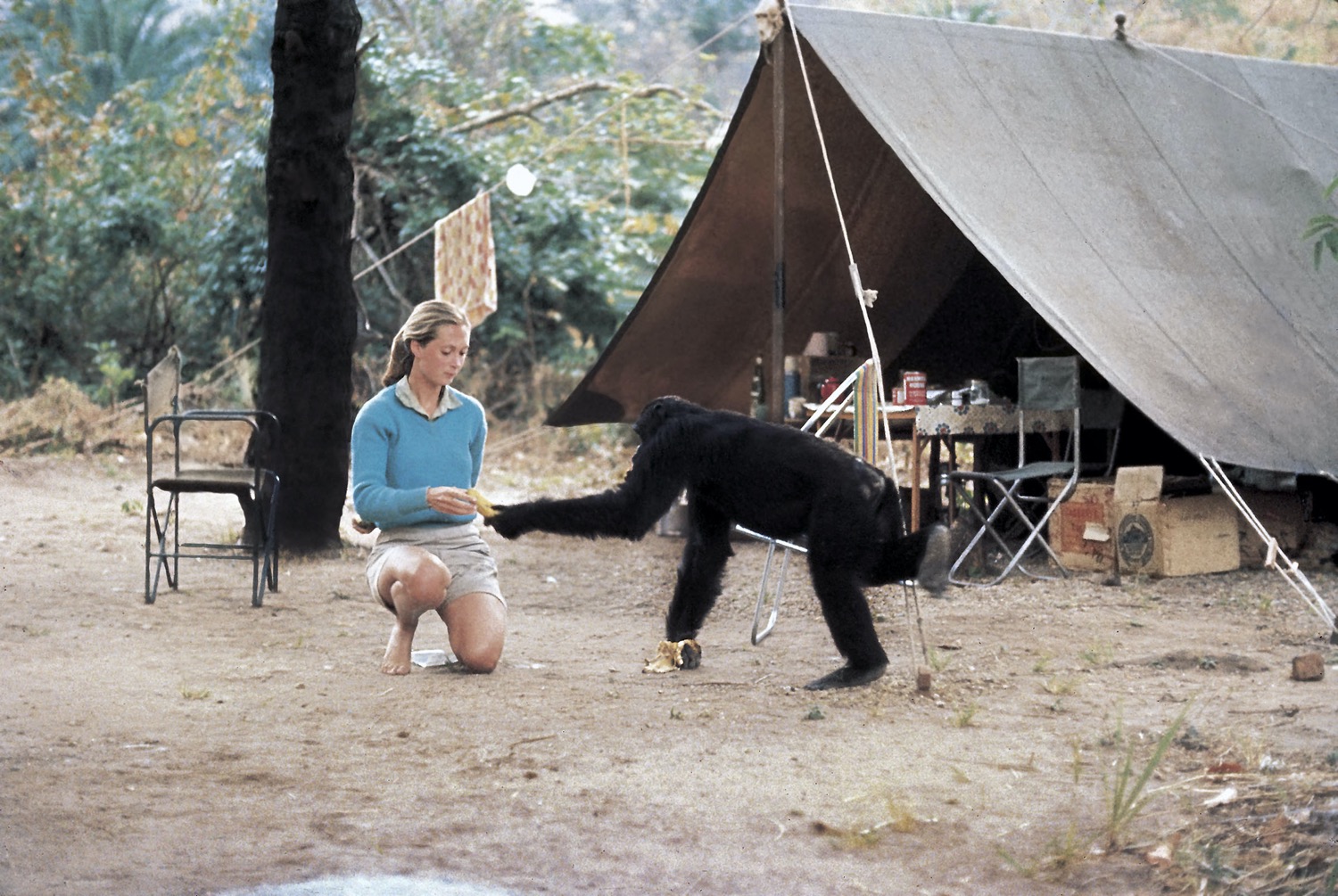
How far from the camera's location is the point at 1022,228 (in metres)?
6.47

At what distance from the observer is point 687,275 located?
8164 mm

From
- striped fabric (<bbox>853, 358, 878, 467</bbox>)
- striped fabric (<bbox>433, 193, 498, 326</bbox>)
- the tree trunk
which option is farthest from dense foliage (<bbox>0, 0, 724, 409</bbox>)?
striped fabric (<bbox>853, 358, 878, 467</bbox>)

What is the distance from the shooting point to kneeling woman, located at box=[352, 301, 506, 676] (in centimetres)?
446

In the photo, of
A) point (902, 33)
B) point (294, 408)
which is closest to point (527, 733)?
point (294, 408)

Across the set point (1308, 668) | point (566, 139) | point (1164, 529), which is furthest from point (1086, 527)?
point (566, 139)

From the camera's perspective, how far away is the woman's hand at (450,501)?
14.2 feet

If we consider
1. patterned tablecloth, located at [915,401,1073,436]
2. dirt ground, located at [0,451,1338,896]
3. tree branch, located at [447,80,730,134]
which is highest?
tree branch, located at [447,80,730,134]

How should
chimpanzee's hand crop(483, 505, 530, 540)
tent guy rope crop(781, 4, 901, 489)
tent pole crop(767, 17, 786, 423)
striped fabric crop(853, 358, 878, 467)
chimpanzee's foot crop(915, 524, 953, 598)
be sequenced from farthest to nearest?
1. tent pole crop(767, 17, 786, 423)
2. striped fabric crop(853, 358, 878, 467)
3. tent guy rope crop(781, 4, 901, 489)
4. chimpanzee's foot crop(915, 524, 953, 598)
5. chimpanzee's hand crop(483, 505, 530, 540)

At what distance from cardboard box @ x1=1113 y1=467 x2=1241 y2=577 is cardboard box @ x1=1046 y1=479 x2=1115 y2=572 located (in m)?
0.06

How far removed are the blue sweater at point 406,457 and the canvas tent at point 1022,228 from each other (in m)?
2.35

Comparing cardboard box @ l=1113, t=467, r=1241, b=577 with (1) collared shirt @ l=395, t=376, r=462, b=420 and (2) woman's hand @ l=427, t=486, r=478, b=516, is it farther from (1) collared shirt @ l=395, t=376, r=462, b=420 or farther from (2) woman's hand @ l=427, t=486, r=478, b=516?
(2) woman's hand @ l=427, t=486, r=478, b=516

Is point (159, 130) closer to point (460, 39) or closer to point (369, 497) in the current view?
point (460, 39)

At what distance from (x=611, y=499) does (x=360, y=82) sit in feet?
33.0

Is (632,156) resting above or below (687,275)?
above
